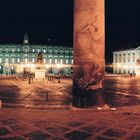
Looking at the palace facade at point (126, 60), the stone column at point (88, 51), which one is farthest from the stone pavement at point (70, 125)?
the palace facade at point (126, 60)

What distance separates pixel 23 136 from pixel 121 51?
4266 inches

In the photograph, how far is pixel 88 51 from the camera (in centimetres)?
1298

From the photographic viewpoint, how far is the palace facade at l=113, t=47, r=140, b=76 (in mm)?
103506

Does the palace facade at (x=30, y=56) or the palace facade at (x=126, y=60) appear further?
the palace facade at (x=30, y=56)

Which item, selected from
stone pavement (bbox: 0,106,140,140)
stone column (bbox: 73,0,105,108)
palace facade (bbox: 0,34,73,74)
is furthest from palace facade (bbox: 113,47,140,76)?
stone pavement (bbox: 0,106,140,140)

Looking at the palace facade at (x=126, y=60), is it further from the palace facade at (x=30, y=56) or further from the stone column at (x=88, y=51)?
the stone column at (x=88, y=51)

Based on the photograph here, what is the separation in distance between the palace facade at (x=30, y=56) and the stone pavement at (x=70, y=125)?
107393mm

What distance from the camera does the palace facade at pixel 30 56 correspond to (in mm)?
121250

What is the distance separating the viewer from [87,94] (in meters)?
13.0

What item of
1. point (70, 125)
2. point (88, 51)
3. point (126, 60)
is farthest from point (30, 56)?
point (70, 125)

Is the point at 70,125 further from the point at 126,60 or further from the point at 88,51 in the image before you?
the point at 126,60

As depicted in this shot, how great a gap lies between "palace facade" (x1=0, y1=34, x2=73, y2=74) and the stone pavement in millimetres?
107393

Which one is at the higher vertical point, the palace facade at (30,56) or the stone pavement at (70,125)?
the palace facade at (30,56)

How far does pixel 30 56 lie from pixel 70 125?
118 meters
